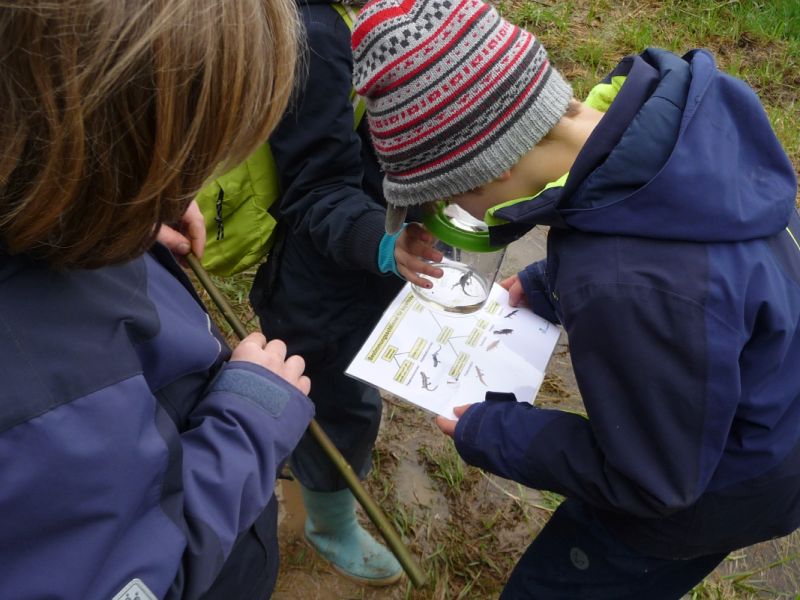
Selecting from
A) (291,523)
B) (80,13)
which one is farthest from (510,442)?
(291,523)

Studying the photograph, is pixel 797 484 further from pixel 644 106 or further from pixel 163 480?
pixel 163 480

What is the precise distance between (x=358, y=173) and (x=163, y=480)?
87 cm

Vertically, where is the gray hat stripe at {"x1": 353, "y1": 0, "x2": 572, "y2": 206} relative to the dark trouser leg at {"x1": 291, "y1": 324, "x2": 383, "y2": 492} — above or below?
above

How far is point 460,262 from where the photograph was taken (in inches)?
74.1

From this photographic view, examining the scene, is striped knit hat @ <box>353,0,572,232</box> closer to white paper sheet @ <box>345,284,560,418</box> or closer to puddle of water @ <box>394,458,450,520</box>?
white paper sheet @ <box>345,284,560,418</box>

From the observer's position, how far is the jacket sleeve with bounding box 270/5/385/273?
4.30ft

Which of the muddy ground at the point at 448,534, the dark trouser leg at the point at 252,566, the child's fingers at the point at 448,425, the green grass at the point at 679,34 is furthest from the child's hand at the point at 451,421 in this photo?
the green grass at the point at 679,34

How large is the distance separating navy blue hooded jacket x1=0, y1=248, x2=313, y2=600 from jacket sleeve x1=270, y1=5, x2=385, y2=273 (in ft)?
1.70

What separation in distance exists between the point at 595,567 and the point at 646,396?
1.87ft

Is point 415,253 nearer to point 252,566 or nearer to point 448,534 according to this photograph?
point 252,566

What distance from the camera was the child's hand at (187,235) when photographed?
135 centimetres

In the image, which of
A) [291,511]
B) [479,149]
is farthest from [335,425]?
[479,149]

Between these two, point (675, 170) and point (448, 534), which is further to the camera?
point (448, 534)

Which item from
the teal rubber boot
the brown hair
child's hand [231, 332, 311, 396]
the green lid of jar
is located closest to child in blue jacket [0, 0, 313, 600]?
the brown hair
